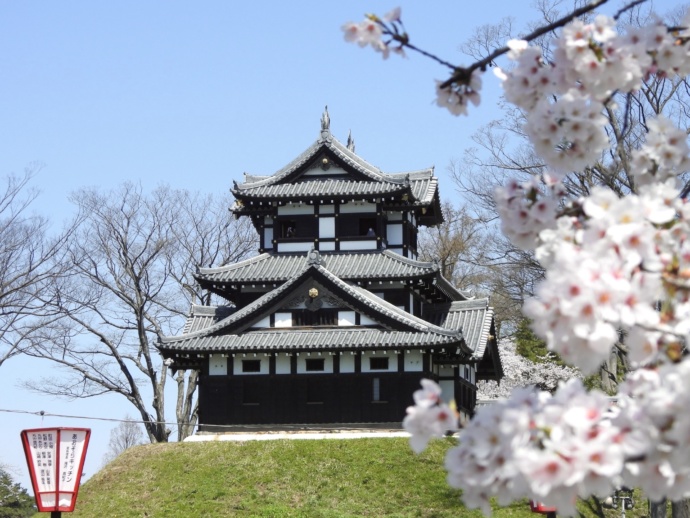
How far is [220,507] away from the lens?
25.4 m

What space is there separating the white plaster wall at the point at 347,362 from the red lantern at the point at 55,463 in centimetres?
1640

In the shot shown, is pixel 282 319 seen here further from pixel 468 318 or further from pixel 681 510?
pixel 681 510

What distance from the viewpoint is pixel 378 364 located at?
31.7 metres

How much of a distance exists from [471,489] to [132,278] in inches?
1520

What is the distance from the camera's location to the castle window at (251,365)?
32219 mm

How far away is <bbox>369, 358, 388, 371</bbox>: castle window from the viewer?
31.6 metres

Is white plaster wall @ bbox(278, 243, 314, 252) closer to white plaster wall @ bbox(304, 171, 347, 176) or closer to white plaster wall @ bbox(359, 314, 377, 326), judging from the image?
white plaster wall @ bbox(304, 171, 347, 176)

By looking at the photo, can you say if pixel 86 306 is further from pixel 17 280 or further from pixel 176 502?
pixel 176 502

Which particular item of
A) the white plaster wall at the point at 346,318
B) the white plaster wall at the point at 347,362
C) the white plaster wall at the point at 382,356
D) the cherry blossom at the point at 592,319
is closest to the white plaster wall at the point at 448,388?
the white plaster wall at the point at 382,356

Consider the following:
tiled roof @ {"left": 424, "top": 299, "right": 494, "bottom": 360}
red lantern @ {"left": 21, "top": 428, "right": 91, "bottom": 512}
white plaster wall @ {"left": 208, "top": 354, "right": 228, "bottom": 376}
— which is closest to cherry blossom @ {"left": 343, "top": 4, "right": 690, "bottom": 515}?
red lantern @ {"left": 21, "top": 428, "right": 91, "bottom": 512}

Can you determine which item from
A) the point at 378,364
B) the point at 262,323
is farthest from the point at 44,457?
the point at 378,364

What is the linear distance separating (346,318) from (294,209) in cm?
510

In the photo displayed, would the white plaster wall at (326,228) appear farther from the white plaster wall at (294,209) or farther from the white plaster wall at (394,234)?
the white plaster wall at (394,234)

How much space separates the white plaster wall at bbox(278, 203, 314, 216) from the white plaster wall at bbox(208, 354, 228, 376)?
5822 millimetres
